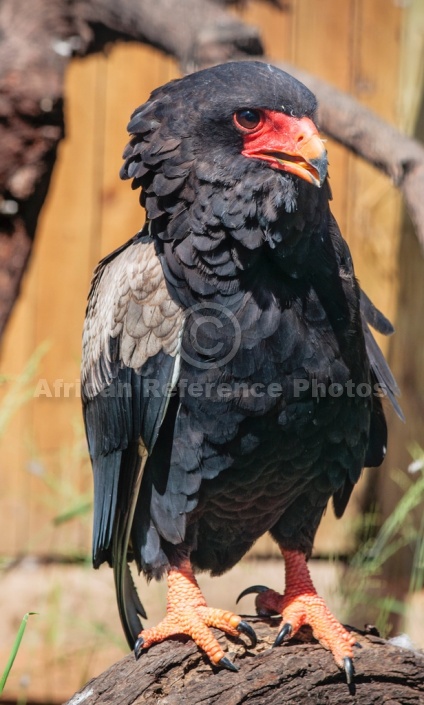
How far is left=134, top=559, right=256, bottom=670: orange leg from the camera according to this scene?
2582mm

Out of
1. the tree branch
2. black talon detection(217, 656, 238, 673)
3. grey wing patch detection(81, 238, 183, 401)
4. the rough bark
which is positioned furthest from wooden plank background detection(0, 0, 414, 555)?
black talon detection(217, 656, 238, 673)

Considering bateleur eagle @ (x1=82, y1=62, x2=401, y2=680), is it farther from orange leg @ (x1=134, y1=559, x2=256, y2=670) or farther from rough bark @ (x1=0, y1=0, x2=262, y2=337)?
rough bark @ (x1=0, y1=0, x2=262, y2=337)

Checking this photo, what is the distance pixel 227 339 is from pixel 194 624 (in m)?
0.85

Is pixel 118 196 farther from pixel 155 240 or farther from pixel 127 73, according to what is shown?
pixel 155 240

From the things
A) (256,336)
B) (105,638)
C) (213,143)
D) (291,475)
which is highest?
(213,143)

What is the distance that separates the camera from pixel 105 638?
4.29 m

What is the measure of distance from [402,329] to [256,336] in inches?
89.6

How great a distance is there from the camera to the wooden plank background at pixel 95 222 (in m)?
4.68

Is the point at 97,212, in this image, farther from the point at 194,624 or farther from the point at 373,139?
the point at 194,624

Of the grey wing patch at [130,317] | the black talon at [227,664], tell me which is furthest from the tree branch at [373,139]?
the black talon at [227,664]

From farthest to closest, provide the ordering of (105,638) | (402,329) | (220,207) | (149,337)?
(402,329)
(105,638)
(149,337)
(220,207)

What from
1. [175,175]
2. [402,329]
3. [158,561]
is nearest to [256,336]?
[175,175]

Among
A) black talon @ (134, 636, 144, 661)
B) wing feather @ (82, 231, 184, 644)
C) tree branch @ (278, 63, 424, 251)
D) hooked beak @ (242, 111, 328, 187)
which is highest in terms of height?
tree branch @ (278, 63, 424, 251)

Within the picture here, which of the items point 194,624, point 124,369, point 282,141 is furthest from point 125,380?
point 282,141
